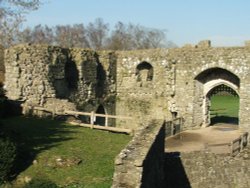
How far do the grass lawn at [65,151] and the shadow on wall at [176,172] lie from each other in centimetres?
181

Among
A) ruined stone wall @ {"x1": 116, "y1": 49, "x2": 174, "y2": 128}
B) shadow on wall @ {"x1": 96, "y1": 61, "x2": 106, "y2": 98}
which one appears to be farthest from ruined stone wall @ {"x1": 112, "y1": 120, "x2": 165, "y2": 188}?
shadow on wall @ {"x1": 96, "y1": 61, "x2": 106, "y2": 98}

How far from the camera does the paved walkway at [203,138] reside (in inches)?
755

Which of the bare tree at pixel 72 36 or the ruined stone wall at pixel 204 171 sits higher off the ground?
the bare tree at pixel 72 36

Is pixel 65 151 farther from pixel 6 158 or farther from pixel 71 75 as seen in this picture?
pixel 71 75

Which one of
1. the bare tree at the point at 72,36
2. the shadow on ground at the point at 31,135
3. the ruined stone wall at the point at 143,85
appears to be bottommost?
the shadow on ground at the point at 31,135

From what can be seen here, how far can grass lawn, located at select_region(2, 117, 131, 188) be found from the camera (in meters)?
12.7

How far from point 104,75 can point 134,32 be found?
36.2 m

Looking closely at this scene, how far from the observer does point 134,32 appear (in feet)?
206

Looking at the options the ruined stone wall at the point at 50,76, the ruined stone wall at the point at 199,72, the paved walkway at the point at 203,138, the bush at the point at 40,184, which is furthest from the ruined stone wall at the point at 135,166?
the ruined stone wall at the point at 199,72

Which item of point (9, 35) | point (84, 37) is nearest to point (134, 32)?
A: point (84, 37)

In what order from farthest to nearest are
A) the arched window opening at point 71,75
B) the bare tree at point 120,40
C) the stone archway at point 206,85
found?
1. the bare tree at point 120,40
2. the arched window opening at point 71,75
3. the stone archway at point 206,85

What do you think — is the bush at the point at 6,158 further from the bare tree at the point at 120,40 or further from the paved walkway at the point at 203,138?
the bare tree at the point at 120,40

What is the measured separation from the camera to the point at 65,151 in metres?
14.9

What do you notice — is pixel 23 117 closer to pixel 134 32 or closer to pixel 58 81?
pixel 58 81
